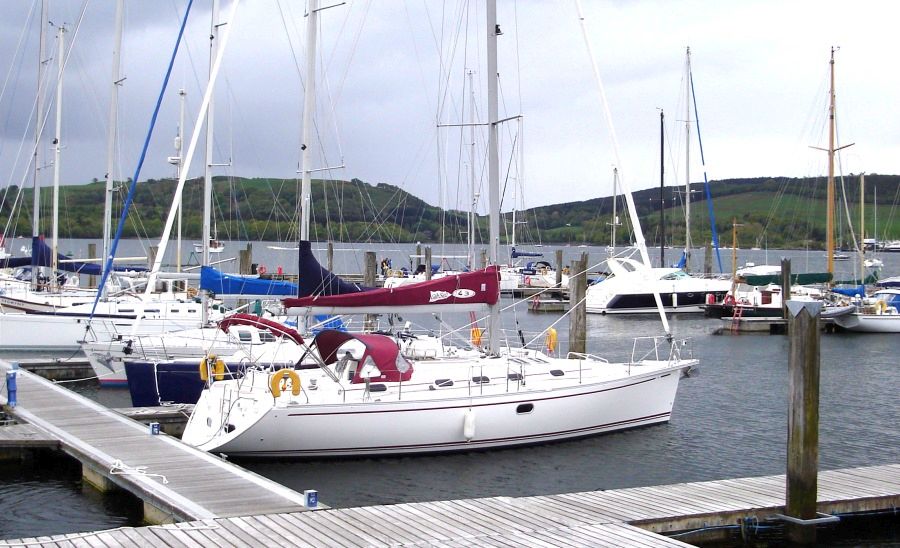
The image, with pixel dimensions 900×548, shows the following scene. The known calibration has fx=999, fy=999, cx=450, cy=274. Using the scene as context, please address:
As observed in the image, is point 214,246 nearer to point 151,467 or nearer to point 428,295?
point 428,295

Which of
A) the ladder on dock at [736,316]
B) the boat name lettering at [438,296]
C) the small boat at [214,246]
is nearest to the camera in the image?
the boat name lettering at [438,296]

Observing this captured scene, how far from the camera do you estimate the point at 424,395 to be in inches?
751

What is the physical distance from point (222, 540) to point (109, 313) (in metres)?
25.5

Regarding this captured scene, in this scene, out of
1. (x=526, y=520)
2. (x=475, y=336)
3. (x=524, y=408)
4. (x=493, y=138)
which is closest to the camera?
(x=526, y=520)

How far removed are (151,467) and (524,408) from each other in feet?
25.1

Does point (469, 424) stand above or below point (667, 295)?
below

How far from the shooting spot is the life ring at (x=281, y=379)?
17922mm

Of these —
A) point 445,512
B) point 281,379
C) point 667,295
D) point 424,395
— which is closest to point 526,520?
point 445,512

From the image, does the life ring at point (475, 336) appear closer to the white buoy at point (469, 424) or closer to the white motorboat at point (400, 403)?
the white motorboat at point (400, 403)

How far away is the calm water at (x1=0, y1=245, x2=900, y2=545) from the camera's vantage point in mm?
16438

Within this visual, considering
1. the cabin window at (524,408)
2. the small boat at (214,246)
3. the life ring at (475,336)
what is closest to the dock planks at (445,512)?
the cabin window at (524,408)

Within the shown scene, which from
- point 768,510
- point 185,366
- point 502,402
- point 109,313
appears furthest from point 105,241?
point 768,510

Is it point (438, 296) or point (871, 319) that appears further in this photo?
point (871, 319)

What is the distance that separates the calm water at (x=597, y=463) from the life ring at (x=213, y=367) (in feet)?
7.36
